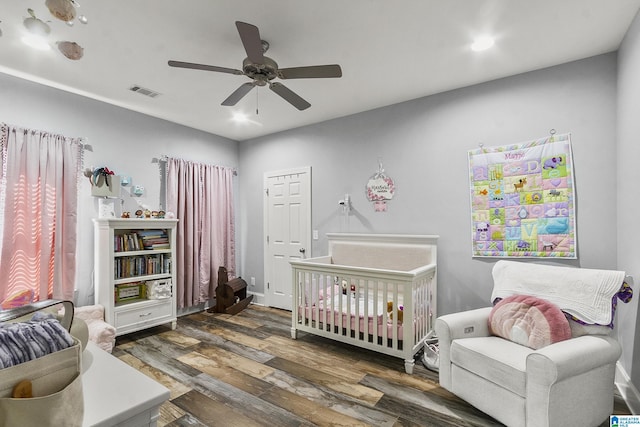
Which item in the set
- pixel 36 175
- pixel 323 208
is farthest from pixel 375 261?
pixel 36 175

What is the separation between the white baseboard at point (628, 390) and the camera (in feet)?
6.40

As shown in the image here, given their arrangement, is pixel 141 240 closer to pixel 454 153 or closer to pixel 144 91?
pixel 144 91

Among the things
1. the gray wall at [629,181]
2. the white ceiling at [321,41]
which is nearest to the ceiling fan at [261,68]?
the white ceiling at [321,41]

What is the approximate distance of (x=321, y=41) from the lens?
2312 mm

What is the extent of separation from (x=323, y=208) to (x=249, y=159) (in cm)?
160

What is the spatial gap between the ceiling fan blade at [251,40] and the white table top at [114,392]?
157 centimetres

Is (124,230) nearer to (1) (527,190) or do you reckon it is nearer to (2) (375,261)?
(2) (375,261)

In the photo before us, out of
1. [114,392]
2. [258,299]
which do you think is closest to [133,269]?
[258,299]

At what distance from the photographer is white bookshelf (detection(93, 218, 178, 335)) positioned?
3.14 m

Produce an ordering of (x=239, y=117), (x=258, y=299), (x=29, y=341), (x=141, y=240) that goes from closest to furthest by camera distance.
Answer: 1. (x=29, y=341)
2. (x=141, y=240)
3. (x=239, y=117)
4. (x=258, y=299)

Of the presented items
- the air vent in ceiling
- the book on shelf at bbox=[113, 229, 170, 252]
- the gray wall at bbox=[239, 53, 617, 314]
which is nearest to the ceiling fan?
the air vent in ceiling

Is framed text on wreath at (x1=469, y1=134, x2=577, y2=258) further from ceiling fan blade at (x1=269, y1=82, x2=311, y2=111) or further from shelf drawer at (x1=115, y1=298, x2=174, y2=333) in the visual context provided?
shelf drawer at (x1=115, y1=298, x2=174, y2=333)

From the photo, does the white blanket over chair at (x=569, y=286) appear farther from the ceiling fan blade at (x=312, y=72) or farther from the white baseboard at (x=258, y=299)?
the white baseboard at (x=258, y=299)

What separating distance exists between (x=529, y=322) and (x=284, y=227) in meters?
3.10
